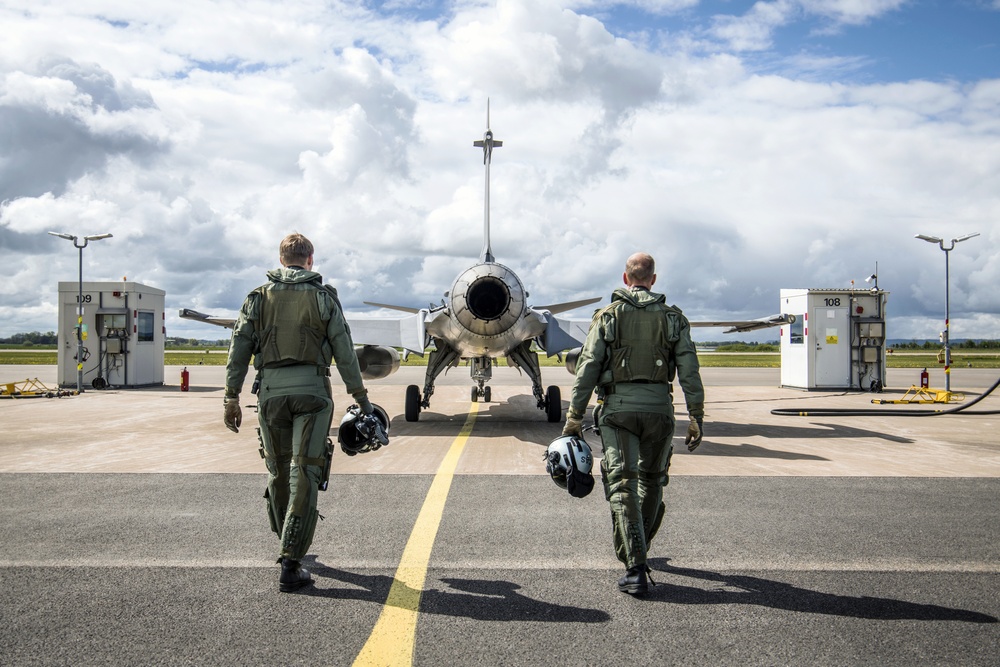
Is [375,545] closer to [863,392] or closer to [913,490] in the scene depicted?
[913,490]

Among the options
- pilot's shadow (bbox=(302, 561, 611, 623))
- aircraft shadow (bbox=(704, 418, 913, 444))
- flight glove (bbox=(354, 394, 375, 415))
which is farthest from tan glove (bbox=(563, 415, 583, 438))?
aircraft shadow (bbox=(704, 418, 913, 444))

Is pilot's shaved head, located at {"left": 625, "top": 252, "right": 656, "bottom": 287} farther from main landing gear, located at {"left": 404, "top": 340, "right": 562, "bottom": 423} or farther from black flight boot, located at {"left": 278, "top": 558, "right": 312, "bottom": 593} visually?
main landing gear, located at {"left": 404, "top": 340, "right": 562, "bottom": 423}

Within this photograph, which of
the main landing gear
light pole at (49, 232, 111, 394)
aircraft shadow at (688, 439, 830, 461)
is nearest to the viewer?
aircraft shadow at (688, 439, 830, 461)

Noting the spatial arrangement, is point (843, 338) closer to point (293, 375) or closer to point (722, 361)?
point (293, 375)

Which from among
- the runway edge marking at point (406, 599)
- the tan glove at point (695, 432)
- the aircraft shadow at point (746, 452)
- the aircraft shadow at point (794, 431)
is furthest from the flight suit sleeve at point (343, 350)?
the aircraft shadow at point (794, 431)

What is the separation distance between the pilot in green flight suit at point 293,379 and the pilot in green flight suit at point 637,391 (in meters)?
1.60

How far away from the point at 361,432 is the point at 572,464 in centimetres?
146

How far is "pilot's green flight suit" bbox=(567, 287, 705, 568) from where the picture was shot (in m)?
4.13

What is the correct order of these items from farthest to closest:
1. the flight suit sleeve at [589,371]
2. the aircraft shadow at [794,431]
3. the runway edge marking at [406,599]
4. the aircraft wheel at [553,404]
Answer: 1. the aircraft wheel at [553,404]
2. the aircraft shadow at [794,431]
3. the flight suit sleeve at [589,371]
4. the runway edge marking at [406,599]

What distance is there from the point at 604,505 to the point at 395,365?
776 centimetres

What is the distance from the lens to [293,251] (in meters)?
4.43

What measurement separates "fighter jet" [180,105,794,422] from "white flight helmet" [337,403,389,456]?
6407 mm

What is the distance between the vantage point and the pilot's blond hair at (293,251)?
443 centimetres

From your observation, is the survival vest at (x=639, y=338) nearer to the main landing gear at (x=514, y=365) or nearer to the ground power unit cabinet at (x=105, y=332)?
the main landing gear at (x=514, y=365)
